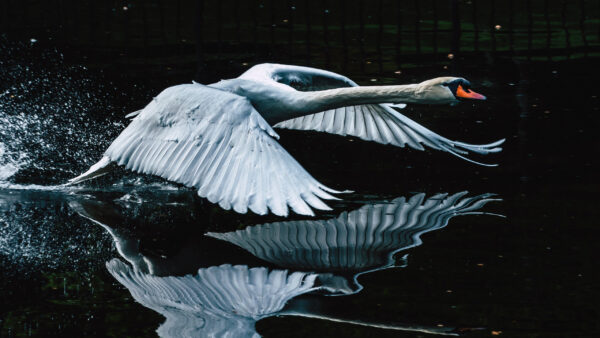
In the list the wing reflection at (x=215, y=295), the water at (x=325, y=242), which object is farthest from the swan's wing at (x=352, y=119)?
the wing reflection at (x=215, y=295)

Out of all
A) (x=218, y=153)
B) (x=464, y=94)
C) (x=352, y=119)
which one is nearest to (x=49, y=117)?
(x=352, y=119)

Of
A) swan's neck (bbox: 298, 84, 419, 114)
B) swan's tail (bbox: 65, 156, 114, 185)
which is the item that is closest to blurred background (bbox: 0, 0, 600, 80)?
swan's tail (bbox: 65, 156, 114, 185)

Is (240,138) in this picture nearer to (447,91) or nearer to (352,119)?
(447,91)

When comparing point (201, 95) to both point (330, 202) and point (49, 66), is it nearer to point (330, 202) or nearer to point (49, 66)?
point (330, 202)

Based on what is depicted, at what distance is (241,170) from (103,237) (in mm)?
1228

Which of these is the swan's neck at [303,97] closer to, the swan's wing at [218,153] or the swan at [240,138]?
the swan at [240,138]

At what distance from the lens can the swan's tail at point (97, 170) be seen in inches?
319

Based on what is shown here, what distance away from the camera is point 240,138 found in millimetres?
7004

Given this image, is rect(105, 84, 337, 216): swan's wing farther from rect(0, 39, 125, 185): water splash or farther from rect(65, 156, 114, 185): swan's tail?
rect(0, 39, 125, 185): water splash

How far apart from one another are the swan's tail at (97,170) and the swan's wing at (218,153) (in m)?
→ 0.45

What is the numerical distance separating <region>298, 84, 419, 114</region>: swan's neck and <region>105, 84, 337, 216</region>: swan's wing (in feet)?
2.30

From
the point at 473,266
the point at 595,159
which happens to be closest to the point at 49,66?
the point at 595,159

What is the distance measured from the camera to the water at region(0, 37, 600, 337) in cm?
567

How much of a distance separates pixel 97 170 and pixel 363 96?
90.2 inches
